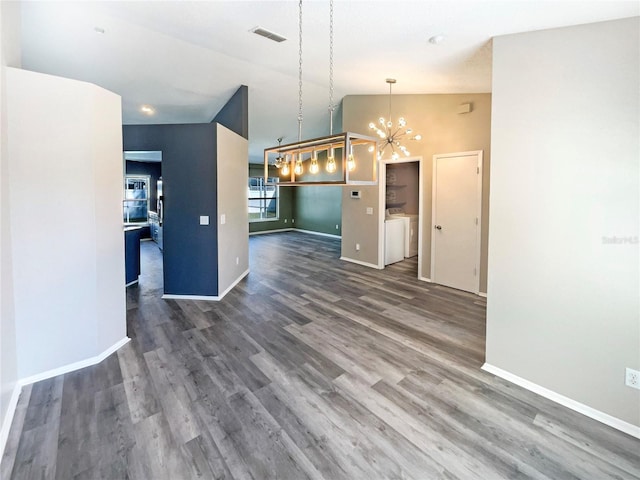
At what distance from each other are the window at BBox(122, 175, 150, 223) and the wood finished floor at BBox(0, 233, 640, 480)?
6951 mm

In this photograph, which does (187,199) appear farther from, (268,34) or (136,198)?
(136,198)

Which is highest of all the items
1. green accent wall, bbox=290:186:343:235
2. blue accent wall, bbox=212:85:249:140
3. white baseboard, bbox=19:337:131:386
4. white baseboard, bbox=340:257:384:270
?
blue accent wall, bbox=212:85:249:140

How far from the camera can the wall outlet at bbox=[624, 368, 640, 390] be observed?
2.07 m

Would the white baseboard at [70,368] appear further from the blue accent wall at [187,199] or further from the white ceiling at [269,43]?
the white ceiling at [269,43]

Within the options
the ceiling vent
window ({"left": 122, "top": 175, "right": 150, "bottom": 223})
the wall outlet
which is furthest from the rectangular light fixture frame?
window ({"left": 122, "top": 175, "right": 150, "bottom": 223})

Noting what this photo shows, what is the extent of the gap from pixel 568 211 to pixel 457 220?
9.39 feet

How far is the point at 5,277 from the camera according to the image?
2268 mm

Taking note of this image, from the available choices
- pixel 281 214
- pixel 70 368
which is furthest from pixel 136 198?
pixel 70 368

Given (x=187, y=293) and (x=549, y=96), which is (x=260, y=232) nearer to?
(x=187, y=293)

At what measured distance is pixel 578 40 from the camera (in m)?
2.23

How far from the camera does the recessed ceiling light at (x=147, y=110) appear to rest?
19.6 ft

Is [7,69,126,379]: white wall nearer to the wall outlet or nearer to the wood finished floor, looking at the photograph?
the wood finished floor

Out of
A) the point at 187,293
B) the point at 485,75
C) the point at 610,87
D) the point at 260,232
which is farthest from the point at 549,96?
the point at 260,232

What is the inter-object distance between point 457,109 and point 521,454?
458 cm
